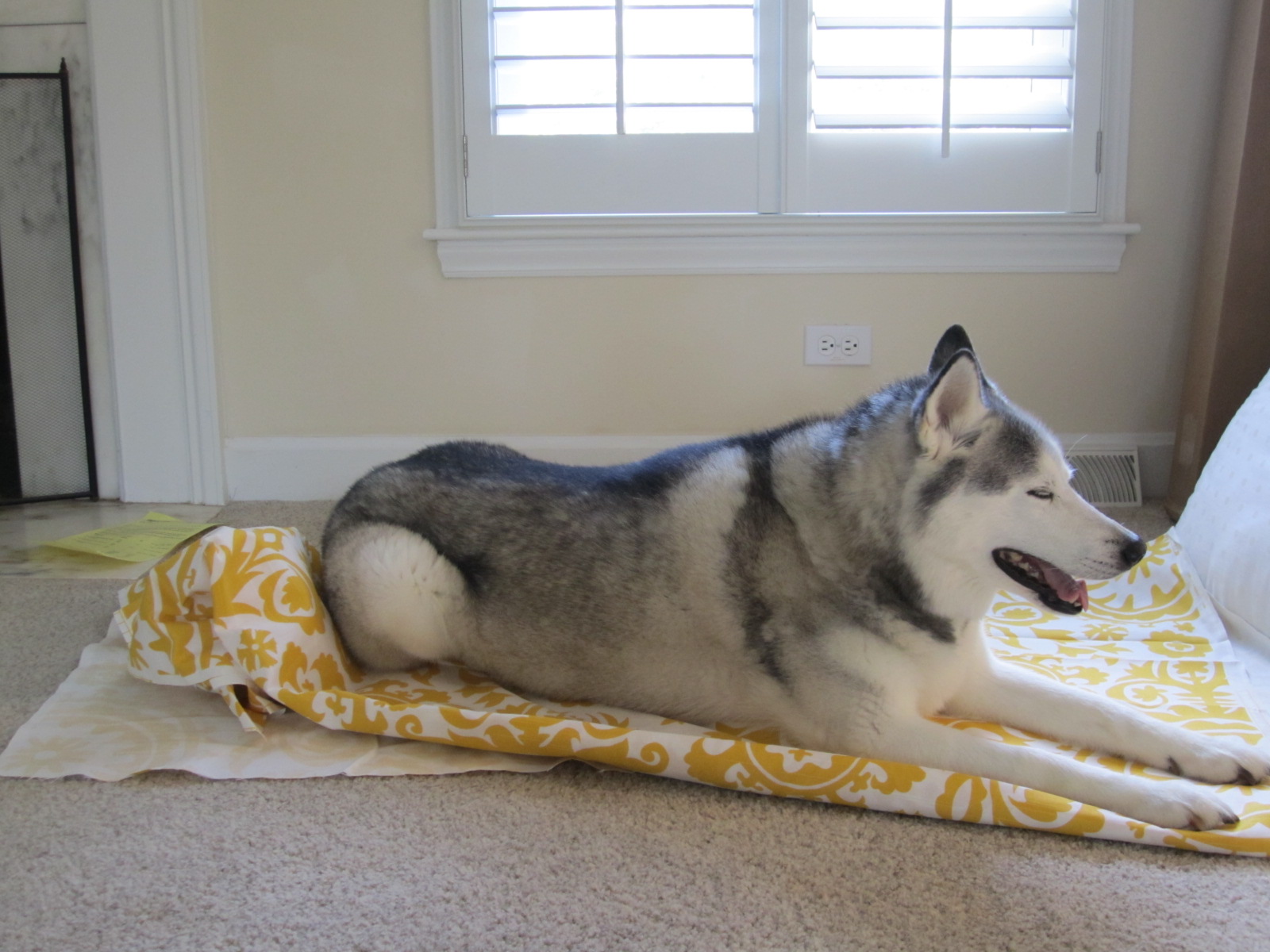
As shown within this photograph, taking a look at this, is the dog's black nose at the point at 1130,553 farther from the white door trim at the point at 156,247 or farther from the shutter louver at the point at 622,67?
the white door trim at the point at 156,247

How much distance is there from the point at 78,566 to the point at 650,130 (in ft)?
6.46

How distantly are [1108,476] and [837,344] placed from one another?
2.98 ft

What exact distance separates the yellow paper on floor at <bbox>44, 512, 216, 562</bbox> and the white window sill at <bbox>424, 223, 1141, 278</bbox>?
1.09m

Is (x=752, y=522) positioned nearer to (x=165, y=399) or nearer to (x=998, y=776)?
(x=998, y=776)

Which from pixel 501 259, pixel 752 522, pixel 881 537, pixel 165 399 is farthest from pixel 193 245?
pixel 881 537

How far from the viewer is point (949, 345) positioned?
4.86 ft

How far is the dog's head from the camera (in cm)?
139

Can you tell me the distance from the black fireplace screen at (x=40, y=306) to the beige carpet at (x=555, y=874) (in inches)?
80.7

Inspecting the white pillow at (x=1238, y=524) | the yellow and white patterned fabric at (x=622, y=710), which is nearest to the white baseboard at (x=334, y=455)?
the yellow and white patterned fabric at (x=622, y=710)

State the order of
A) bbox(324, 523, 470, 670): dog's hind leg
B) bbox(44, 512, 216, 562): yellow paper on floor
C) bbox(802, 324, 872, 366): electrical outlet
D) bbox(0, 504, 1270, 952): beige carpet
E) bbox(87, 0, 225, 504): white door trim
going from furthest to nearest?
bbox(802, 324, 872, 366): electrical outlet
bbox(87, 0, 225, 504): white door trim
bbox(44, 512, 216, 562): yellow paper on floor
bbox(324, 523, 470, 670): dog's hind leg
bbox(0, 504, 1270, 952): beige carpet

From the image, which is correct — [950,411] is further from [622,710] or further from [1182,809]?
[622,710]

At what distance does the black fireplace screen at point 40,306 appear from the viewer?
3057mm

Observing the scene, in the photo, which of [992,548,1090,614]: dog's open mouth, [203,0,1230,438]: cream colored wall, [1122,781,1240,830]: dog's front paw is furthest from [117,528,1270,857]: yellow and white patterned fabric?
[203,0,1230,438]: cream colored wall

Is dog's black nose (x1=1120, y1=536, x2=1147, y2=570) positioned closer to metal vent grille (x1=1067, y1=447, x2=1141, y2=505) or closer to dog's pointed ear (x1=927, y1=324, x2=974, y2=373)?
dog's pointed ear (x1=927, y1=324, x2=974, y2=373)
